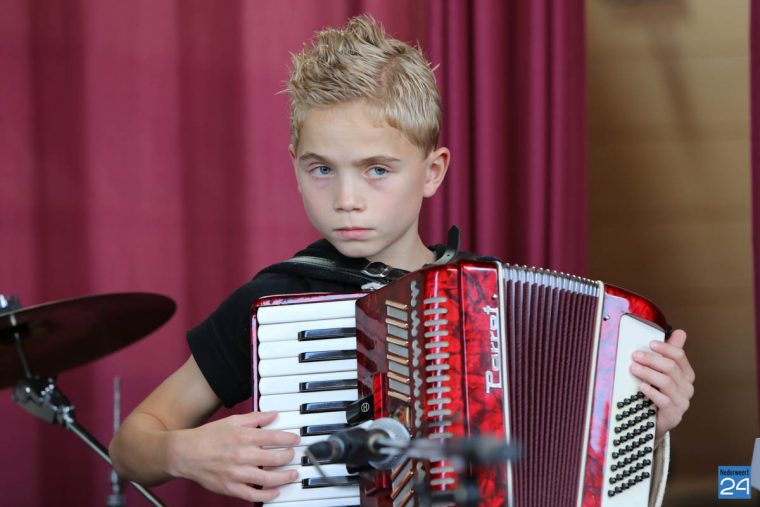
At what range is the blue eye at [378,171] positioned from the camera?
1.35m

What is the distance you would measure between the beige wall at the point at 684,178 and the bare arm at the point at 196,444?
1550 millimetres

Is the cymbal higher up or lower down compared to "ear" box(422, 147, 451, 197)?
lower down

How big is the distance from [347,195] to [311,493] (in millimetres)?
403

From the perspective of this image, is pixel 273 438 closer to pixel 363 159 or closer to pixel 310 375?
pixel 310 375

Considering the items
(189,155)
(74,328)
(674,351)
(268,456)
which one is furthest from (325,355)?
(189,155)

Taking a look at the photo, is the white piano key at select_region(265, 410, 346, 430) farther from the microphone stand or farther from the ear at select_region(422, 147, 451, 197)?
the ear at select_region(422, 147, 451, 197)

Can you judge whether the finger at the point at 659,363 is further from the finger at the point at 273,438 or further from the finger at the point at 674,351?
the finger at the point at 273,438

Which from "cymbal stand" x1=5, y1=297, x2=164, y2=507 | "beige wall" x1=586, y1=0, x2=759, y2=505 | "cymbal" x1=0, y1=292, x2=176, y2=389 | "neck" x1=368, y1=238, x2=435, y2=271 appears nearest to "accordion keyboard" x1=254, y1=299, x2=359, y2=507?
Answer: "neck" x1=368, y1=238, x2=435, y2=271

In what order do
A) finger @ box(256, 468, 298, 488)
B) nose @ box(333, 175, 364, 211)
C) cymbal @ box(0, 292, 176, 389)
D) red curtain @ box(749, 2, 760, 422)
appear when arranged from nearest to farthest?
finger @ box(256, 468, 298, 488) < nose @ box(333, 175, 364, 211) < cymbal @ box(0, 292, 176, 389) < red curtain @ box(749, 2, 760, 422)

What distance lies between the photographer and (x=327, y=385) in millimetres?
1225

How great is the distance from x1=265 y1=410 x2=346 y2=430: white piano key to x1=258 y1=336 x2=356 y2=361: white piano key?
0.08m

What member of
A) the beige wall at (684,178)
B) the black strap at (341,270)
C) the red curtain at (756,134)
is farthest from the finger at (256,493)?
the beige wall at (684,178)

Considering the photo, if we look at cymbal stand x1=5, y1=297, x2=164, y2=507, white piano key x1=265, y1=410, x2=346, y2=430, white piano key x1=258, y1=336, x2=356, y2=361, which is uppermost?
white piano key x1=258, y1=336, x2=356, y2=361

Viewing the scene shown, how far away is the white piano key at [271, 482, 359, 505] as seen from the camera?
47.3 inches
